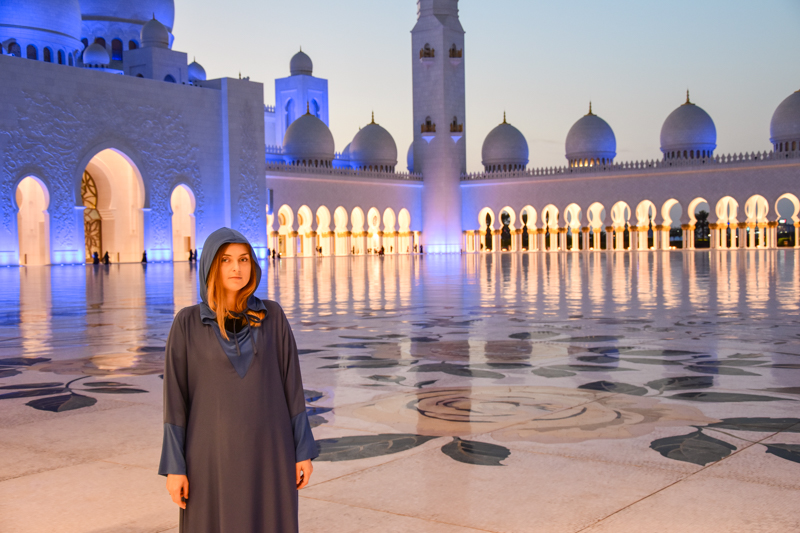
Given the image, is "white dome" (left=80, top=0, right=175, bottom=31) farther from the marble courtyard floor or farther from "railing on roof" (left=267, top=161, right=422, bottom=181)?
the marble courtyard floor

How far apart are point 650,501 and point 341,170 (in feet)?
92.5

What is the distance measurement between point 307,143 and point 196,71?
173 inches

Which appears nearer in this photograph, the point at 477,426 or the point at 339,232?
the point at 477,426

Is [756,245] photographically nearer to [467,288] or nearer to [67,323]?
[467,288]

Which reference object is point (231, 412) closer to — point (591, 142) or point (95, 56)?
point (95, 56)

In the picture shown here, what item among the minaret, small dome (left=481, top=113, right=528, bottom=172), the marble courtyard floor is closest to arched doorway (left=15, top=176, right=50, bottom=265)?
the minaret

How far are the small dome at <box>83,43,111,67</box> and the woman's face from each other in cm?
2420

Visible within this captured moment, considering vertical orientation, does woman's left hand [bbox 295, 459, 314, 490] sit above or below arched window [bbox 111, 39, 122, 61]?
below

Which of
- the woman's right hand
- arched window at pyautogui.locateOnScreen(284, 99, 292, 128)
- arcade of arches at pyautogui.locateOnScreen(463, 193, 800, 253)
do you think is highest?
arched window at pyautogui.locateOnScreen(284, 99, 292, 128)

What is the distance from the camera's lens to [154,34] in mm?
24031

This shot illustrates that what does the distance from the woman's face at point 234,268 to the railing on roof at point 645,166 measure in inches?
1118

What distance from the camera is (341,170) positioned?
29531 mm

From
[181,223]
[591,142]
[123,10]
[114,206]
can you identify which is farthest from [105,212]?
[591,142]

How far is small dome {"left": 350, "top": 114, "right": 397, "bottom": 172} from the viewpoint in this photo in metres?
32.0
